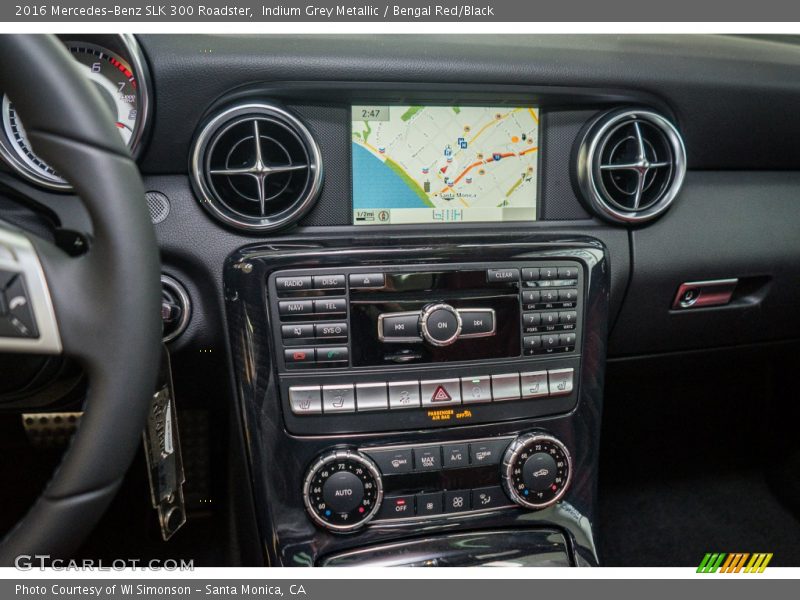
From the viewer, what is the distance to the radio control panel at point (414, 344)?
102cm

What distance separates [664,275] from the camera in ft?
4.16

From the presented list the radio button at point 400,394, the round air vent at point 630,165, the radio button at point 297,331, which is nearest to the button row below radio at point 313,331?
the radio button at point 297,331

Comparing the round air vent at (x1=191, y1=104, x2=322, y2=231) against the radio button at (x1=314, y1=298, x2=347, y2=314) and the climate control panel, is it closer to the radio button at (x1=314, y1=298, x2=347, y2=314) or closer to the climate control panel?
the radio button at (x1=314, y1=298, x2=347, y2=314)

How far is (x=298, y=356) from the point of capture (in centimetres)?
102

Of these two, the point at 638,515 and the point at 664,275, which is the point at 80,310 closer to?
the point at 664,275

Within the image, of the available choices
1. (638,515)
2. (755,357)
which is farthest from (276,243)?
(638,515)

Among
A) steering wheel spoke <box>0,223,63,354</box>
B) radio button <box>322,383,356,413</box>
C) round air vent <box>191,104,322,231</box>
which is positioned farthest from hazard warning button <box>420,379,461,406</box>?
steering wheel spoke <box>0,223,63,354</box>

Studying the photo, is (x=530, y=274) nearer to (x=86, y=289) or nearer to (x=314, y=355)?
(x=314, y=355)

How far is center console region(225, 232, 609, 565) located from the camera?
102 centimetres

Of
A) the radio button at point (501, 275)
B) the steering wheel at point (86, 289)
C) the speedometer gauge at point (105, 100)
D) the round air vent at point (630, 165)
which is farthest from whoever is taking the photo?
the round air vent at point (630, 165)

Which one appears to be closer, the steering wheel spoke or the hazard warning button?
the steering wheel spoke

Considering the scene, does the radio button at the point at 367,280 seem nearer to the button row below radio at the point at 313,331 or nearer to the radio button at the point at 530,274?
the button row below radio at the point at 313,331

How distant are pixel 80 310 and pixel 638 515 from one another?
155cm

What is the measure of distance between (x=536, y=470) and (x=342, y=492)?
0.31 metres
